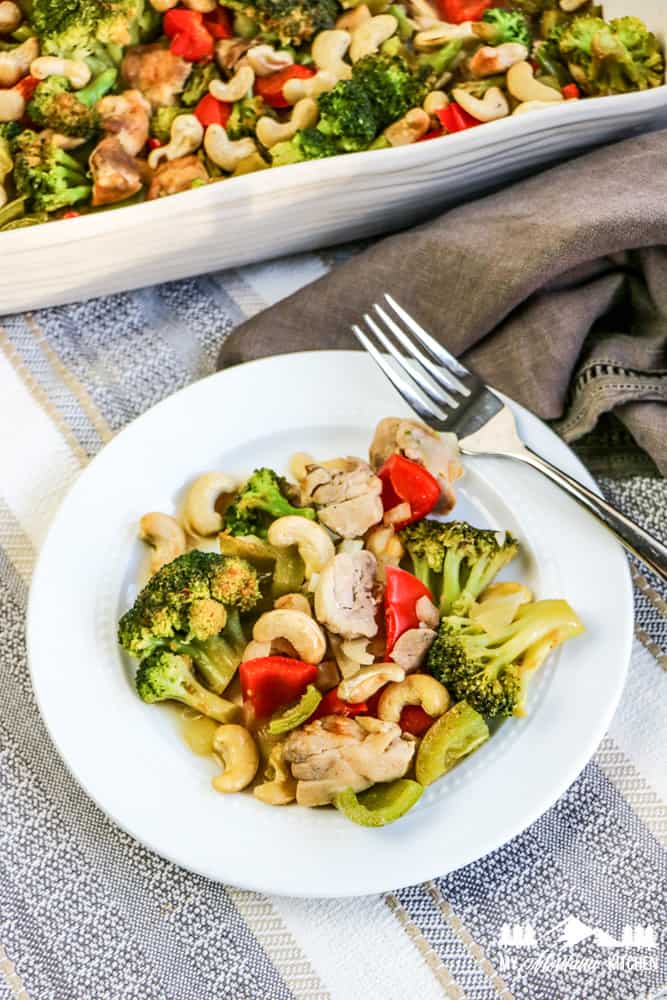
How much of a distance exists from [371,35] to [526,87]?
0.89 feet

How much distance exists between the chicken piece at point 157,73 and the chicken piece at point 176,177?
143mm

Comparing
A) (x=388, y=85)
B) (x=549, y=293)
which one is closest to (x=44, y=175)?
(x=388, y=85)

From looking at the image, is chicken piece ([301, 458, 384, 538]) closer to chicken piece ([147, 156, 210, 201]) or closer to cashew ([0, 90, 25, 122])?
chicken piece ([147, 156, 210, 201])

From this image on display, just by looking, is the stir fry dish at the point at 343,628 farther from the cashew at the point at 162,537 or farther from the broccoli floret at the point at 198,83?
the broccoli floret at the point at 198,83

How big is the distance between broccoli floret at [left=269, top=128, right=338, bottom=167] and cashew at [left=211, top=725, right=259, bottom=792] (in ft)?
2.92

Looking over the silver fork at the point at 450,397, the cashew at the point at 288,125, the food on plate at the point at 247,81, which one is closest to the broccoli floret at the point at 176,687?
the silver fork at the point at 450,397

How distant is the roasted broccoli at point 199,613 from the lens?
1.36 metres

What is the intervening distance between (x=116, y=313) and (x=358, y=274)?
41 cm

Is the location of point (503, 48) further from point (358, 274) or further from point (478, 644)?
point (478, 644)

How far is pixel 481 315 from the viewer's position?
164cm

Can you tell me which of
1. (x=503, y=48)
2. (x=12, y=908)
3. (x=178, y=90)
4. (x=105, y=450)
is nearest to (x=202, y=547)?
(x=105, y=450)

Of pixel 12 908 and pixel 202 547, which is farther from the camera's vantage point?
pixel 202 547

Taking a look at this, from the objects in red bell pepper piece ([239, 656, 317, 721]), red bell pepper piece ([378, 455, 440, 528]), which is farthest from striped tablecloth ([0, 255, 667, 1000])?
red bell pepper piece ([378, 455, 440, 528])

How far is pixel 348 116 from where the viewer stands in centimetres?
170
